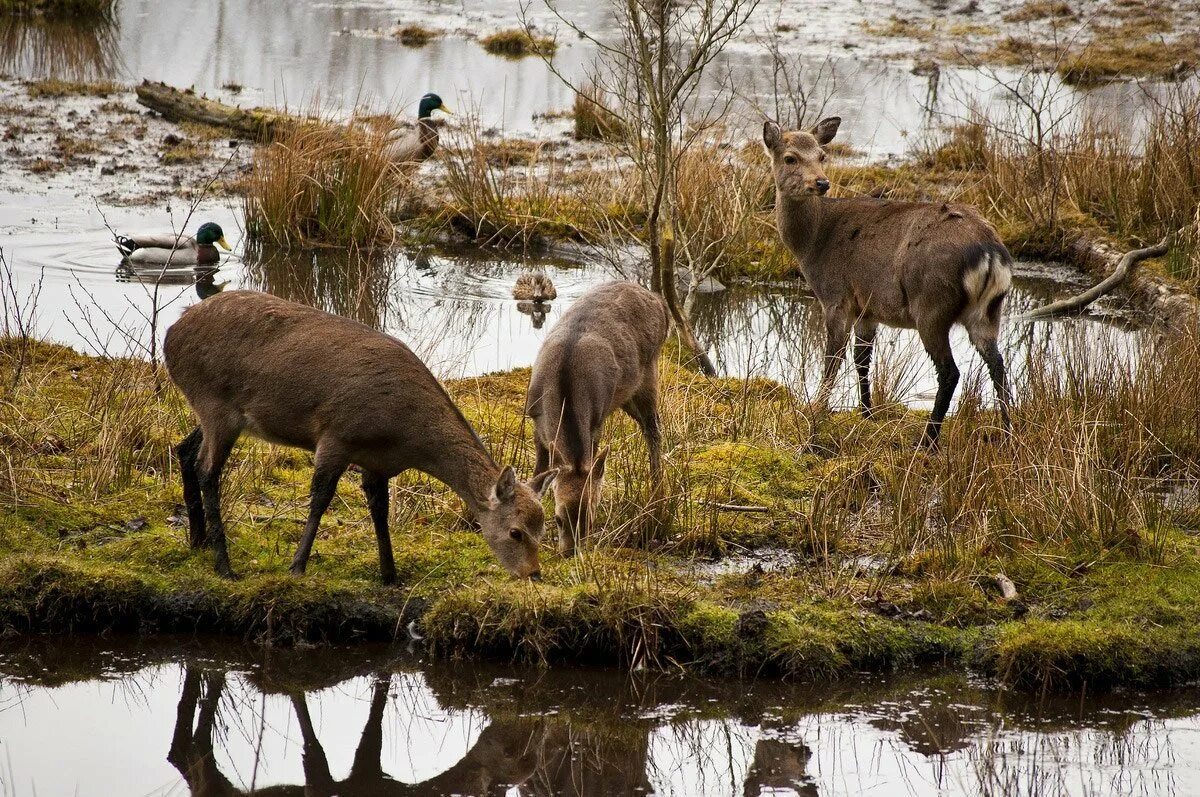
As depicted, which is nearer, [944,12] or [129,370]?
[129,370]

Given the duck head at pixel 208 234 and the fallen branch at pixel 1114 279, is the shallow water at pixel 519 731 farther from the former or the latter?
the duck head at pixel 208 234

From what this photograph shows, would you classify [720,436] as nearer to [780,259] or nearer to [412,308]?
[412,308]

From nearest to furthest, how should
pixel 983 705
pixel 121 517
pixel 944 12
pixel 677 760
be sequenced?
pixel 677 760
pixel 983 705
pixel 121 517
pixel 944 12

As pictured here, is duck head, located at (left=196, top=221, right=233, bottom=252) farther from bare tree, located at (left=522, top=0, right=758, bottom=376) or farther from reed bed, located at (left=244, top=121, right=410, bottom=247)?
bare tree, located at (left=522, top=0, right=758, bottom=376)

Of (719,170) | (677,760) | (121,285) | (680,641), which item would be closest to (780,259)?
(719,170)

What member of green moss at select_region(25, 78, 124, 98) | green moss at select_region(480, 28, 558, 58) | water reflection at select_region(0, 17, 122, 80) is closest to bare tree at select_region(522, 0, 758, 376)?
green moss at select_region(25, 78, 124, 98)

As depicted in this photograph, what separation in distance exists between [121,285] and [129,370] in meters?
3.64

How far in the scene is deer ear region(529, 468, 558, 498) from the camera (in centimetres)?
659

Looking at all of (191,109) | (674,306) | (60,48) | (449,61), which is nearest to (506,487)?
(674,306)

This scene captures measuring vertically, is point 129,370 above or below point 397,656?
above

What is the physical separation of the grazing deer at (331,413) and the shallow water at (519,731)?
69cm

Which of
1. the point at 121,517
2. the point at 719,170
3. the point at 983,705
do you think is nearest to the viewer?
the point at 983,705

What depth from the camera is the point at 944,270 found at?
891 centimetres

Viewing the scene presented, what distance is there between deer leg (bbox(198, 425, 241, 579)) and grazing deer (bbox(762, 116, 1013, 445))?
4063 millimetres
